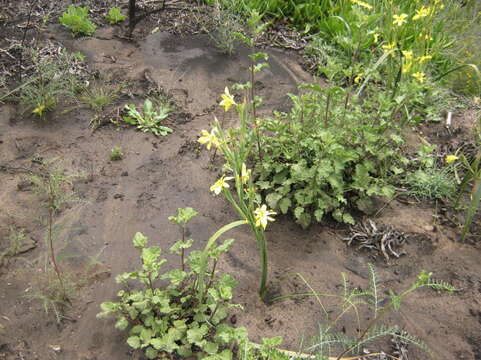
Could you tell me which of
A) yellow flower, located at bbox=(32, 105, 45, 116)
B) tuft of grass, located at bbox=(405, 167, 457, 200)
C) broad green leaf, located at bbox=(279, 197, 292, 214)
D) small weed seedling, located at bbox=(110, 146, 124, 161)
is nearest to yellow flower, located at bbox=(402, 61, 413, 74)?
tuft of grass, located at bbox=(405, 167, 457, 200)

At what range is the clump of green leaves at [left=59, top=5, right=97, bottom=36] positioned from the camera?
369cm

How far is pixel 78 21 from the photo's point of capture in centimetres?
371

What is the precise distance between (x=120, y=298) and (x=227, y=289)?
666 millimetres

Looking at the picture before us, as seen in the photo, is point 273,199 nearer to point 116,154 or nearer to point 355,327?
point 355,327

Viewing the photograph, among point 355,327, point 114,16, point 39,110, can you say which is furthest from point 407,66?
point 114,16

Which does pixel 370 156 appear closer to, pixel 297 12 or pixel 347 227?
pixel 347 227

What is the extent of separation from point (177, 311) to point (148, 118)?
5.50ft

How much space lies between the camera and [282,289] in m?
2.18

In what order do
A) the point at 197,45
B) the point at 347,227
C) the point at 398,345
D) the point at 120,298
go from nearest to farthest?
the point at 398,345
the point at 120,298
the point at 347,227
the point at 197,45

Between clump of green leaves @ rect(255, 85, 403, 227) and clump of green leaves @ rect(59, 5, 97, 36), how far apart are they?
7.25 ft

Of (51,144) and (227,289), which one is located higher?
(227,289)

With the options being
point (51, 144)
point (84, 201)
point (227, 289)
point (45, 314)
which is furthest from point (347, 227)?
point (51, 144)

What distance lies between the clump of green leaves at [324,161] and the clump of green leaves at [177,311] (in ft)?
2.31

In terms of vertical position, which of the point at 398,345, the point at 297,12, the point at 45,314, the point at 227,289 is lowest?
the point at 45,314
